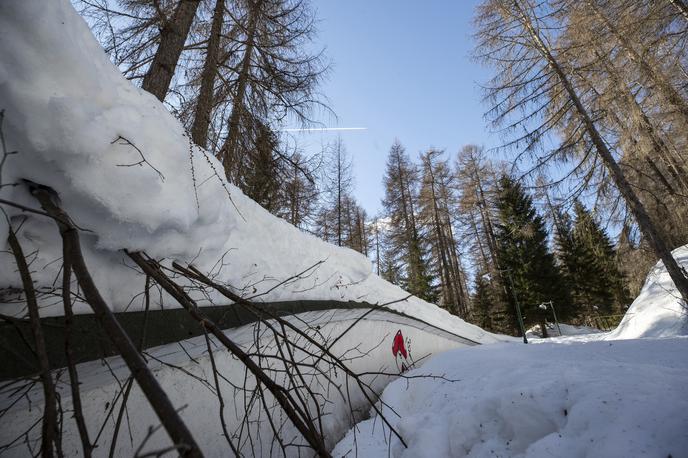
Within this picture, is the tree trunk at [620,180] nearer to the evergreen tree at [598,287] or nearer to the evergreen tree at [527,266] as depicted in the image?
the evergreen tree at [527,266]

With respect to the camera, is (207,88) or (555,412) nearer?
(555,412)

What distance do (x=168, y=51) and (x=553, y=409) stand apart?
5098 millimetres

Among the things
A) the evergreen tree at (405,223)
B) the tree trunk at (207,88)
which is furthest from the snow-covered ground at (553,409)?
the evergreen tree at (405,223)

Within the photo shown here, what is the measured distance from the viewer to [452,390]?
3613 mm

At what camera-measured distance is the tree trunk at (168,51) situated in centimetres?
342

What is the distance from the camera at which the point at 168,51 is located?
358cm

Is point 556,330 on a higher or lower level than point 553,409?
higher

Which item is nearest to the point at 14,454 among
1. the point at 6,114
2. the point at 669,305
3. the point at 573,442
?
the point at 6,114

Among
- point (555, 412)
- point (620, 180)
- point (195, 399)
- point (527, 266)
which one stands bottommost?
point (555, 412)

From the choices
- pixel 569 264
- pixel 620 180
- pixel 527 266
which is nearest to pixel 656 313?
pixel 620 180

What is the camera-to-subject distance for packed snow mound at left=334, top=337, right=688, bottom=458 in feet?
5.92

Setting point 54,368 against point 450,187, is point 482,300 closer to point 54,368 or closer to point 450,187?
point 450,187

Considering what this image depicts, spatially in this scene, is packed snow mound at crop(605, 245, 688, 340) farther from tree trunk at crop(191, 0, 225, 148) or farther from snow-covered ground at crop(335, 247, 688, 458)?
tree trunk at crop(191, 0, 225, 148)

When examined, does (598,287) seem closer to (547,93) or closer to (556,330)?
(556,330)
